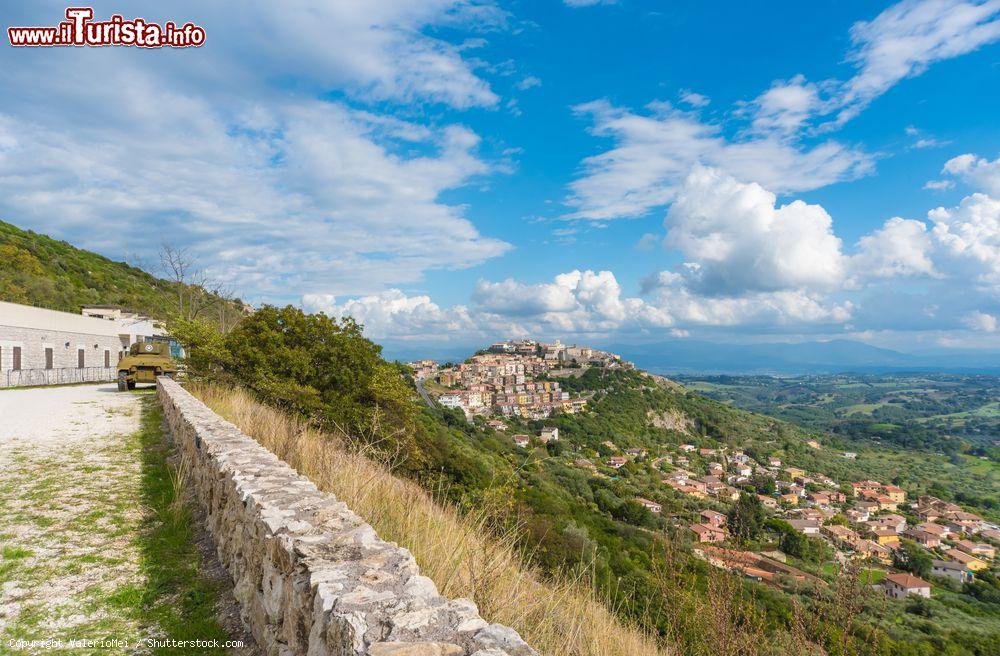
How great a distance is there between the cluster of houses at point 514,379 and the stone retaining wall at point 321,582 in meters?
64.9

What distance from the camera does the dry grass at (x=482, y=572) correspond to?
302 centimetres

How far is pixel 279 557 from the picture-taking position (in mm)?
2811

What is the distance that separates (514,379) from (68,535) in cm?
10259

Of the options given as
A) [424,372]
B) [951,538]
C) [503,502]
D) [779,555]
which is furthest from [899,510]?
[424,372]

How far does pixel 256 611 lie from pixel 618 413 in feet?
277

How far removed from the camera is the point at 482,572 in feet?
10.5

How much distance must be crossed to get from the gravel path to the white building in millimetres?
19883

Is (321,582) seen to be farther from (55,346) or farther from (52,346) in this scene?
(55,346)

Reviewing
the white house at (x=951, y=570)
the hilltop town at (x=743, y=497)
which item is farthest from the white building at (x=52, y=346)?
the white house at (x=951, y=570)

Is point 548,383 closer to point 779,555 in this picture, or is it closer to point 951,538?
point 951,538

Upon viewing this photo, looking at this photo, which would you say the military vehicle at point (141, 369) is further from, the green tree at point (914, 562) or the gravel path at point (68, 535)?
the green tree at point (914, 562)

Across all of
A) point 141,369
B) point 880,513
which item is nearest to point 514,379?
point 880,513

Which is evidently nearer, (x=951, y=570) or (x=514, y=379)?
(x=951, y=570)

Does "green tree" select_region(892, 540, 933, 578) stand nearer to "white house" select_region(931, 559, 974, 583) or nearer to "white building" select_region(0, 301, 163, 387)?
"white house" select_region(931, 559, 974, 583)
